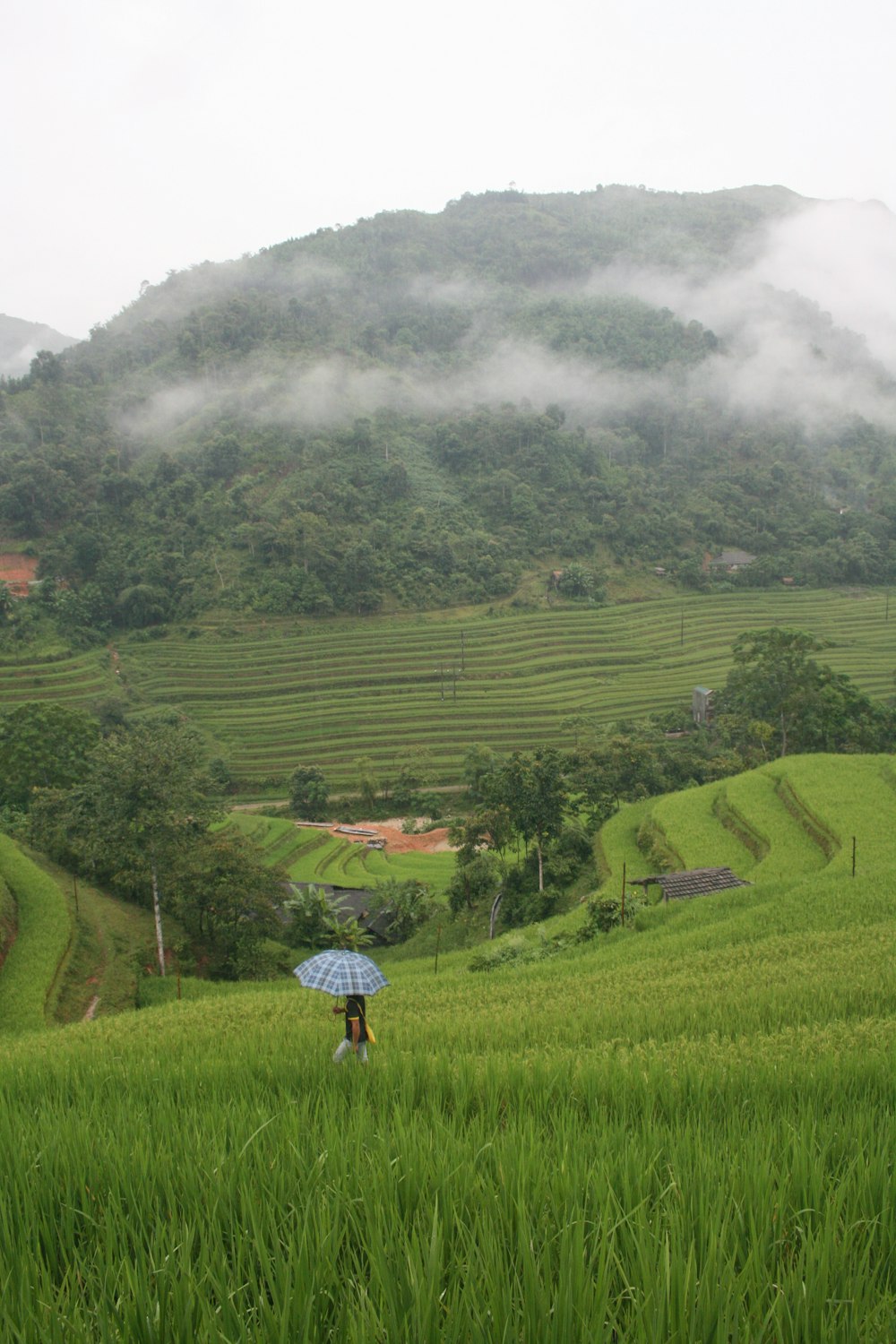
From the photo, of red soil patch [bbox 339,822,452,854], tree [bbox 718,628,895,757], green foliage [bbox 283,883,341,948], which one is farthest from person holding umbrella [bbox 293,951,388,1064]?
red soil patch [bbox 339,822,452,854]

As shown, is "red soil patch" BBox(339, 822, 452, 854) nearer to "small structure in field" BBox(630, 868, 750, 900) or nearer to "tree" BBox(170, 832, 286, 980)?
"tree" BBox(170, 832, 286, 980)

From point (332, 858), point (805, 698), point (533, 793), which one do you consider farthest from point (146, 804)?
point (805, 698)

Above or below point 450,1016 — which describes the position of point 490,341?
above

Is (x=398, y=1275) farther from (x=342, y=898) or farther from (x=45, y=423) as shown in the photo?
(x=45, y=423)

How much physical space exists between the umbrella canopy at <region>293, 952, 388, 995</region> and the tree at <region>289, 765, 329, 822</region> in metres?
33.5

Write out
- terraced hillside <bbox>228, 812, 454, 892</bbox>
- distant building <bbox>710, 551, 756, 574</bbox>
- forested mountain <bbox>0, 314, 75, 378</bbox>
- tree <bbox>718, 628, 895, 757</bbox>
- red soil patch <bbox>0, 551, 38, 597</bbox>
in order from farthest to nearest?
forested mountain <bbox>0, 314, 75, 378</bbox> < distant building <bbox>710, 551, 756, 574</bbox> < red soil patch <bbox>0, 551, 38, 597</bbox> < tree <bbox>718, 628, 895, 757</bbox> < terraced hillside <bbox>228, 812, 454, 892</bbox>

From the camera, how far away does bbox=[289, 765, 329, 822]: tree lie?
37.7 meters

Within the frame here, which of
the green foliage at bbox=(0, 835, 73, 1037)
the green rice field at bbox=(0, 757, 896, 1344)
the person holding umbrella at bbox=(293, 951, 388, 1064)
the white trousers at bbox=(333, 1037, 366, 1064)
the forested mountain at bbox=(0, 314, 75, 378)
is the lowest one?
the green foliage at bbox=(0, 835, 73, 1037)

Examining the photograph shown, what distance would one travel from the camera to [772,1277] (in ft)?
5.33

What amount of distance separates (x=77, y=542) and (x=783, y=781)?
5147 cm

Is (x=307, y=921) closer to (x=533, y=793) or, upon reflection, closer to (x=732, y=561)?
(x=533, y=793)

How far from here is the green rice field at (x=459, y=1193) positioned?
140 cm

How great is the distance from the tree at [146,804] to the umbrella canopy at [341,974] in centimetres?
1297

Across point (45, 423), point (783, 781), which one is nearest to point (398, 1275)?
point (783, 781)
